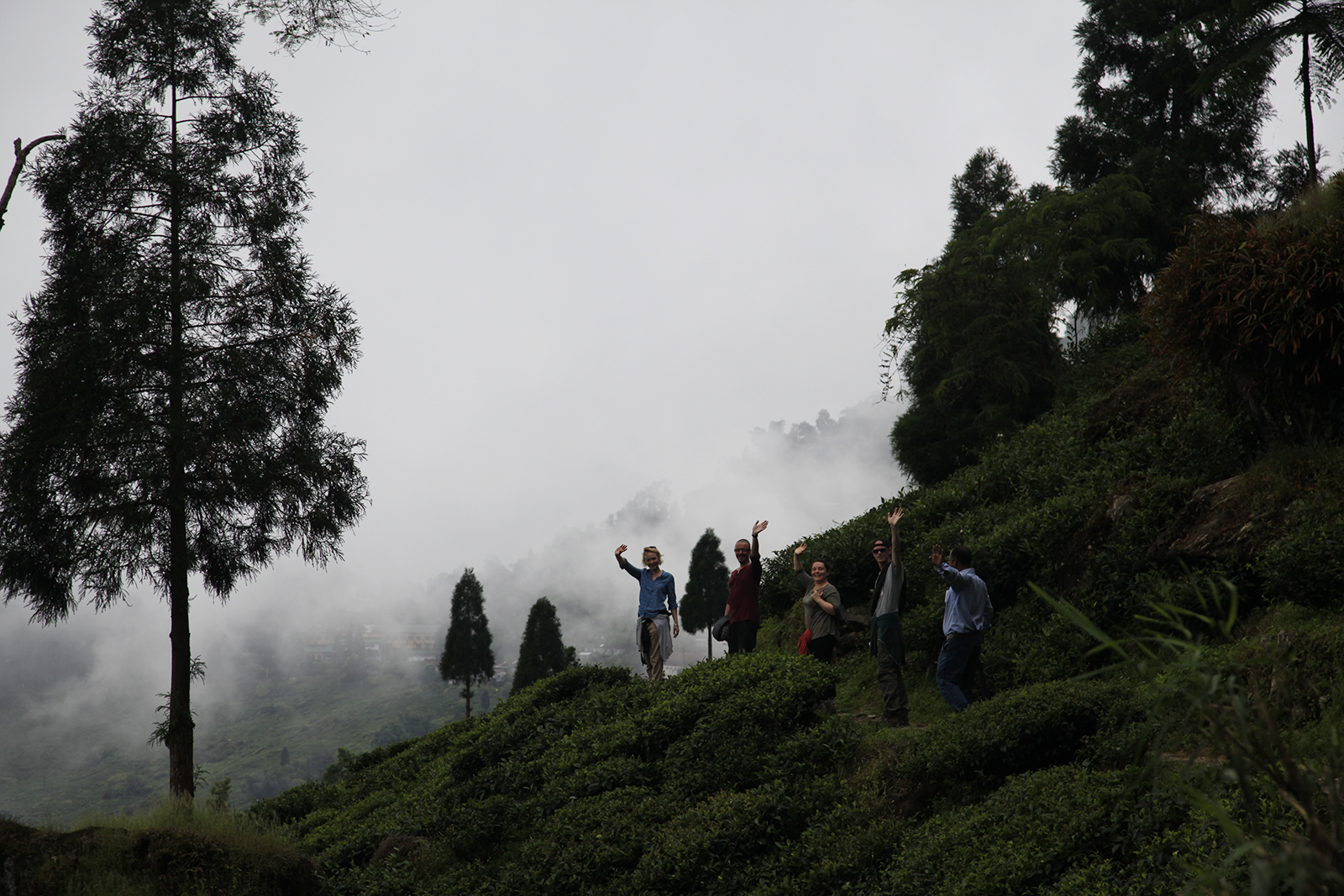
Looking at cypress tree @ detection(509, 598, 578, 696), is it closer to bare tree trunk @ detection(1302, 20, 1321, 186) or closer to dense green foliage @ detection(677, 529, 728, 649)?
dense green foliage @ detection(677, 529, 728, 649)

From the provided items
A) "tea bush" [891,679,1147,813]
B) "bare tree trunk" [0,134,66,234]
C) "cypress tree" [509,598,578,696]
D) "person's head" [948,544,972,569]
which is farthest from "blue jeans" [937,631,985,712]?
"cypress tree" [509,598,578,696]

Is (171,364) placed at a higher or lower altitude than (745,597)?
higher

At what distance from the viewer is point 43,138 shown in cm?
724

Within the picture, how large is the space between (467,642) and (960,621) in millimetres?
38586

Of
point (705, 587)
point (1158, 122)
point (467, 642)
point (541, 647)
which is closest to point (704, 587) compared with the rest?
point (705, 587)

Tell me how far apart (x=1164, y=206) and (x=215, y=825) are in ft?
78.6

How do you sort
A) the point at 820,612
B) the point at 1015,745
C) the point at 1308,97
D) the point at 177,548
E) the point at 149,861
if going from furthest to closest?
the point at 1308,97 < the point at 177,548 < the point at 820,612 < the point at 149,861 < the point at 1015,745

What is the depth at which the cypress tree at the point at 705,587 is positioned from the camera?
44.3 m

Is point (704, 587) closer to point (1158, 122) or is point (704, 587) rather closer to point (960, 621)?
point (1158, 122)

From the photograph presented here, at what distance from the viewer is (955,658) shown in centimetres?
834

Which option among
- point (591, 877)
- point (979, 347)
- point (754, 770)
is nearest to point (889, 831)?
point (754, 770)

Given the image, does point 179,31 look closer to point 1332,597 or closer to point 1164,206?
point 1332,597

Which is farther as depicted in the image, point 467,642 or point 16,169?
point 467,642

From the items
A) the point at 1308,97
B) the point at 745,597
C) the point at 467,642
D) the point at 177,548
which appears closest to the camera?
the point at 745,597
